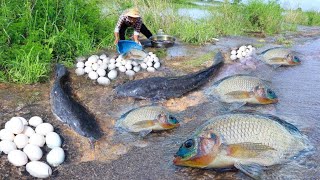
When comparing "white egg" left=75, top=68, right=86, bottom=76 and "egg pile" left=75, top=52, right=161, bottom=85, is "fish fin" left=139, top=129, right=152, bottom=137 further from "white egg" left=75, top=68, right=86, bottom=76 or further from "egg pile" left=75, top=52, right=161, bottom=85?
"white egg" left=75, top=68, right=86, bottom=76

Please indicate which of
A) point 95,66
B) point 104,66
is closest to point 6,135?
point 95,66

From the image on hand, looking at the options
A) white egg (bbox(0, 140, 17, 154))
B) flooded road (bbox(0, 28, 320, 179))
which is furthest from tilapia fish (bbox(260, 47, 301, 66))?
white egg (bbox(0, 140, 17, 154))

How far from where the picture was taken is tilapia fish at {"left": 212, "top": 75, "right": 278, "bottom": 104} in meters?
4.60

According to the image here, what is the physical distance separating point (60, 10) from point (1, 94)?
2.45m

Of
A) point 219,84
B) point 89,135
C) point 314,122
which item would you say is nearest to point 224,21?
point 219,84

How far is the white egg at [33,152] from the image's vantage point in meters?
3.21

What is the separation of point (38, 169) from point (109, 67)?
309cm

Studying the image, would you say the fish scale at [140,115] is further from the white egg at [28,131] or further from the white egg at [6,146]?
the white egg at [6,146]

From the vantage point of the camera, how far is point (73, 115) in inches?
157

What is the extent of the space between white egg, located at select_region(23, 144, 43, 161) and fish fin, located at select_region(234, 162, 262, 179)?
174 cm

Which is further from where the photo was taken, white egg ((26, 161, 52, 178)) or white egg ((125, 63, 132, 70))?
white egg ((125, 63, 132, 70))

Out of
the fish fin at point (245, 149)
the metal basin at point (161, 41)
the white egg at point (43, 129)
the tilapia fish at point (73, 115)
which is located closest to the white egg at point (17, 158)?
the white egg at point (43, 129)

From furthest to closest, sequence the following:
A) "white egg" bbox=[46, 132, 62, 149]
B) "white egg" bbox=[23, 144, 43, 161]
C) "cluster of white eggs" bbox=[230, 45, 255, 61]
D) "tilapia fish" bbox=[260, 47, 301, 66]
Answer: "cluster of white eggs" bbox=[230, 45, 255, 61]
"tilapia fish" bbox=[260, 47, 301, 66]
"white egg" bbox=[46, 132, 62, 149]
"white egg" bbox=[23, 144, 43, 161]

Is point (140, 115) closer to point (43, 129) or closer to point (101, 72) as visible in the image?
point (43, 129)
